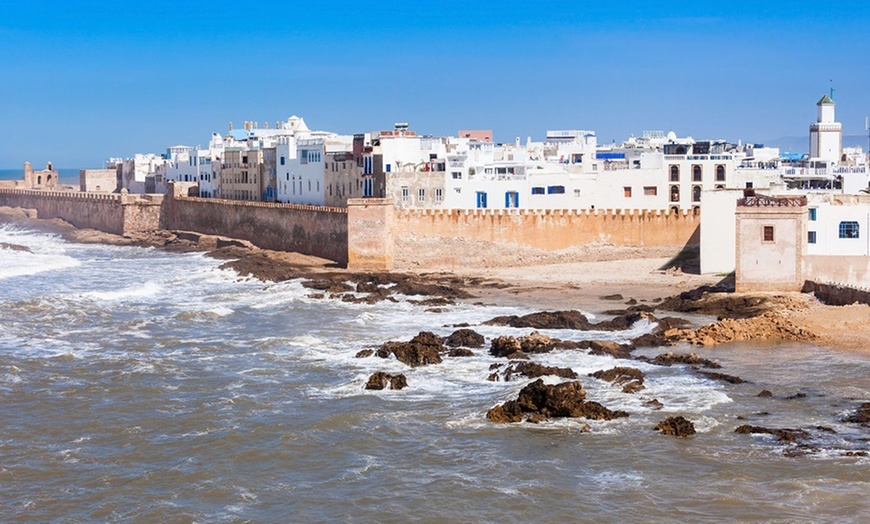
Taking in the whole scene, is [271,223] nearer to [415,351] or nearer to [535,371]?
[415,351]

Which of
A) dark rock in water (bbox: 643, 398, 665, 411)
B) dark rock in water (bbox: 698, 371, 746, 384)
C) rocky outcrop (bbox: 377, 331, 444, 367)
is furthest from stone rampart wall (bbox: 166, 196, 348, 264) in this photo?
dark rock in water (bbox: 643, 398, 665, 411)

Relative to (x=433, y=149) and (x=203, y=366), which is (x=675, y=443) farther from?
(x=433, y=149)

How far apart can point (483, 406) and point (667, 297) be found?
43.9 ft

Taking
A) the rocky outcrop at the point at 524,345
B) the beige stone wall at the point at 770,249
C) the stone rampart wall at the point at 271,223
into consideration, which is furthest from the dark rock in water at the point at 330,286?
the beige stone wall at the point at 770,249

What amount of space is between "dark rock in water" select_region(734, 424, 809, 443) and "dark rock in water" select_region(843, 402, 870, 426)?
1021mm

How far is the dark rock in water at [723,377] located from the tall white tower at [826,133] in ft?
146

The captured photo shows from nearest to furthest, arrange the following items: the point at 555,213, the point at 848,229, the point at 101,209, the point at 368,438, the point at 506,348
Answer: the point at 368,438
the point at 506,348
the point at 848,229
the point at 555,213
the point at 101,209

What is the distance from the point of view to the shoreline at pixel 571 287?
78.8 ft

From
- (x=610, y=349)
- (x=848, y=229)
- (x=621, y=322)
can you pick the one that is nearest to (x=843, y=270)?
(x=848, y=229)

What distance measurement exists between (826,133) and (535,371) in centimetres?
4721

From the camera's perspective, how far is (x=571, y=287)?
109 feet

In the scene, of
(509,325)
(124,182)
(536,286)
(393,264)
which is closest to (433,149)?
(393,264)

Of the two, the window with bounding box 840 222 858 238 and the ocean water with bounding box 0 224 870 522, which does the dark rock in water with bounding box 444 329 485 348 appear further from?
the window with bounding box 840 222 858 238

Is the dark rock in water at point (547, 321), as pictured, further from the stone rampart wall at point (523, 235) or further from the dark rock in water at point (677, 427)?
the stone rampart wall at point (523, 235)
